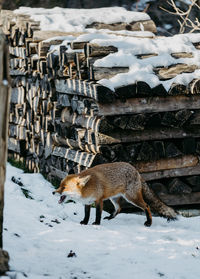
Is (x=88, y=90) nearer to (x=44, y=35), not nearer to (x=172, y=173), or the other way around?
(x=172, y=173)

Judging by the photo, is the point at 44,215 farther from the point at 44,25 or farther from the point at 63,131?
the point at 44,25

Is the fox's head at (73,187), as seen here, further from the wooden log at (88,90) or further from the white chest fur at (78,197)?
the wooden log at (88,90)

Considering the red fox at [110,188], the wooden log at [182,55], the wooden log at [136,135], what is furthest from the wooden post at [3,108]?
the wooden log at [182,55]

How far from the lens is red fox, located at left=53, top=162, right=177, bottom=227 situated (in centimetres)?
708

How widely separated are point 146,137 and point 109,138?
2.09 ft

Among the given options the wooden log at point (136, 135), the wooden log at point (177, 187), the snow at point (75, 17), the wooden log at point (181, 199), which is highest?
the snow at point (75, 17)

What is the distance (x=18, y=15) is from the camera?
1127 centimetres

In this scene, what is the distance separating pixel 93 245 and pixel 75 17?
670 centimetres

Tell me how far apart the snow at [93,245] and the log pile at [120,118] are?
33.8 inches

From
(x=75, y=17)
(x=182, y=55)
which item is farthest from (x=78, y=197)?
(x=75, y=17)

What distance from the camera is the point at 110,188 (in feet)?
24.1

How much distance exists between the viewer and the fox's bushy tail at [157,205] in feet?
24.8

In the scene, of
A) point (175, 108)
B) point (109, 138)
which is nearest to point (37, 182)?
point (109, 138)

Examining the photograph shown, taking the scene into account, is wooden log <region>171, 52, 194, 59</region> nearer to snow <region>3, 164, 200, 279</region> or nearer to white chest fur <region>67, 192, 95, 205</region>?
snow <region>3, 164, 200, 279</region>
